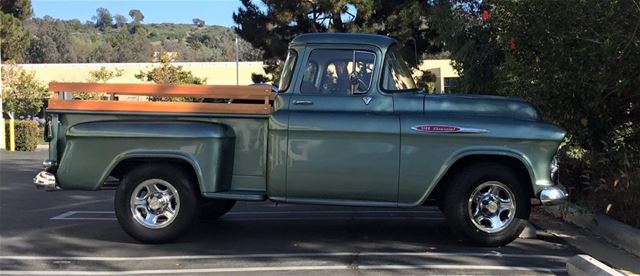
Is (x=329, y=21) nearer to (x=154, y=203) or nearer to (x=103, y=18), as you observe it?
(x=154, y=203)

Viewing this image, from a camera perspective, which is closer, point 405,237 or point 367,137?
point 367,137

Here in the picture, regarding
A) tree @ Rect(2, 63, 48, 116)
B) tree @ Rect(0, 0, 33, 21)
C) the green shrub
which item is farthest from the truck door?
tree @ Rect(0, 0, 33, 21)

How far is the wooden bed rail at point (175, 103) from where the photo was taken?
6.47 m

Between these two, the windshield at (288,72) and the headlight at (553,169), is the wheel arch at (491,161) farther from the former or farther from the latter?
the windshield at (288,72)

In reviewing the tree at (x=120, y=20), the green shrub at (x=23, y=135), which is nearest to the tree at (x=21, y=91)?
the green shrub at (x=23, y=135)

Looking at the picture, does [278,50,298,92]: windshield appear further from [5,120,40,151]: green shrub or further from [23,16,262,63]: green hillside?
[23,16,262,63]: green hillside

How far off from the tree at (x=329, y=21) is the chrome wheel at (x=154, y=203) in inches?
550

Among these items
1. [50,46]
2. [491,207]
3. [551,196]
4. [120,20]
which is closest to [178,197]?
[491,207]

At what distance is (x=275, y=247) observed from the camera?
6.55 metres

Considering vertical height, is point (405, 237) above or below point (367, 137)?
below

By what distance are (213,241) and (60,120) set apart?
2104 mm

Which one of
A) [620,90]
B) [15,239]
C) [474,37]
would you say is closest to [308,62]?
[620,90]

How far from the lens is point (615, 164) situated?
24.9 ft

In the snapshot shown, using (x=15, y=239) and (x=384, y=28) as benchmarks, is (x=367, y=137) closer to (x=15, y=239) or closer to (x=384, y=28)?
(x=15, y=239)
